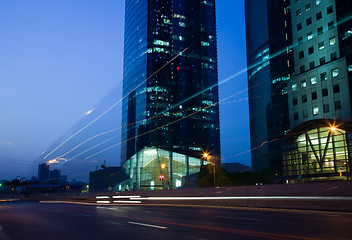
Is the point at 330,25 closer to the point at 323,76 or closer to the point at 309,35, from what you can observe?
the point at 309,35

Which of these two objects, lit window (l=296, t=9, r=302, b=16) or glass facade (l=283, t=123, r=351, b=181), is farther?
lit window (l=296, t=9, r=302, b=16)

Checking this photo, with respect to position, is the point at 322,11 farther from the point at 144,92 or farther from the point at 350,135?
the point at 144,92

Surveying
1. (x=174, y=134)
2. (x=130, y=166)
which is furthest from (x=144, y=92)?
(x=130, y=166)

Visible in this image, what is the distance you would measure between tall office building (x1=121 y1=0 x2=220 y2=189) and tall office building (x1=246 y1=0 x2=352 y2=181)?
2053 cm

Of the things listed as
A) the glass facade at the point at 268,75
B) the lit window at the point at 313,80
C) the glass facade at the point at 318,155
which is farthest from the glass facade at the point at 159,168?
the lit window at the point at 313,80

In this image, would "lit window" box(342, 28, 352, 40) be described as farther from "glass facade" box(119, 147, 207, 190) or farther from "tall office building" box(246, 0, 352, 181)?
"glass facade" box(119, 147, 207, 190)

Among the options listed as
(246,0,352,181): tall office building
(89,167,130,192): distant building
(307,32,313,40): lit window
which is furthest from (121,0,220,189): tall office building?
(307,32,313,40): lit window

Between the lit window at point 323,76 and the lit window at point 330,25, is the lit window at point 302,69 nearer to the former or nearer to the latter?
the lit window at point 323,76

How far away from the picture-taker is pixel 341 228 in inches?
465

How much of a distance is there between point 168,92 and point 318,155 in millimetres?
60740

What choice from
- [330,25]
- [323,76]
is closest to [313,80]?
[323,76]

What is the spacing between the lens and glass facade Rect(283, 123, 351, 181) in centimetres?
5131

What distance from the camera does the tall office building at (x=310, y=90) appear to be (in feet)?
175

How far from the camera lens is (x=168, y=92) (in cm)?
10900
